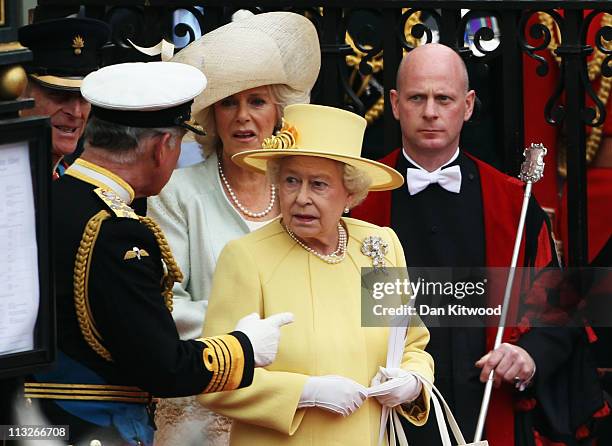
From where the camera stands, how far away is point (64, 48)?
5.14 metres

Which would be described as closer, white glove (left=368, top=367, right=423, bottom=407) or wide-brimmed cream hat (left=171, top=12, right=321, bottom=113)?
white glove (left=368, top=367, right=423, bottom=407)

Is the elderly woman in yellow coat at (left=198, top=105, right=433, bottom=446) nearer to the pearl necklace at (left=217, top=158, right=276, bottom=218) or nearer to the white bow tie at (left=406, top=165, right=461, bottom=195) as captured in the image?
the pearl necklace at (left=217, top=158, right=276, bottom=218)

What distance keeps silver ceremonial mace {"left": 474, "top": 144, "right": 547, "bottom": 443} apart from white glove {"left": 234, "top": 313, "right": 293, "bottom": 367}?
1143mm

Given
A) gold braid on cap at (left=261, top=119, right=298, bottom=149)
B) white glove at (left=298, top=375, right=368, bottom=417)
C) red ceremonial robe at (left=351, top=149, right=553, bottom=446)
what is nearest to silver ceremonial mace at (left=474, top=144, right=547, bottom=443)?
red ceremonial robe at (left=351, top=149, right=553, bottom=446)

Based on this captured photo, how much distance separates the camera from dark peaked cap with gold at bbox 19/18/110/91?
191 inches

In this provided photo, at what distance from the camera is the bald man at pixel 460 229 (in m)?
5.49

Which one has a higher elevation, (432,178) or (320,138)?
(320,138)

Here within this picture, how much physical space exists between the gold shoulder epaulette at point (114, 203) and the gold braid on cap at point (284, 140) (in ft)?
2.00

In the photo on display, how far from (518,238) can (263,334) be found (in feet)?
4.72

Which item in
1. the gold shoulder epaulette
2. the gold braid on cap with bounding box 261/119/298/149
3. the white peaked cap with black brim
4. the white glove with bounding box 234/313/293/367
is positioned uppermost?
the white peaked cap with black brim

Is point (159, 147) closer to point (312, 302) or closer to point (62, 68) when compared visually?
point (312, 302)

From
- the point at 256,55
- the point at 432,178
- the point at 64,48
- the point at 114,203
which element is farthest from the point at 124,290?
the point at 432,178

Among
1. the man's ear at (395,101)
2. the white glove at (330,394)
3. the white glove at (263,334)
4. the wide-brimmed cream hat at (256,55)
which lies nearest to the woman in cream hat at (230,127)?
the wide-brimmed cream hat at (256,55)

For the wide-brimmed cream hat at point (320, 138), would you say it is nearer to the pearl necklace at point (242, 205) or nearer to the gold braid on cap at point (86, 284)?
the pearl necklace at point (242, 205)
